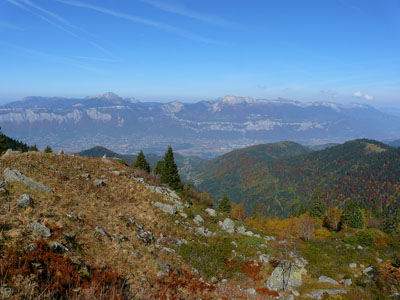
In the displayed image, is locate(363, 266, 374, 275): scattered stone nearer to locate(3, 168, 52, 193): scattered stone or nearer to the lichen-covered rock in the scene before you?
the lichen-covered rock

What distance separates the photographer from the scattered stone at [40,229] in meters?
10.5

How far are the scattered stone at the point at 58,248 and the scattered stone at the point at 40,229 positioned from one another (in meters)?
0.96

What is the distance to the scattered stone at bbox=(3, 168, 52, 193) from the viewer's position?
15.8 metres

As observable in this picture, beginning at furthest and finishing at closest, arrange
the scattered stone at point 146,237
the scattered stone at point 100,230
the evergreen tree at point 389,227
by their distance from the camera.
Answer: the evergreen tree at point 389,227 → the scattered stone at point 146,237 → the scattered stone at point 100,230

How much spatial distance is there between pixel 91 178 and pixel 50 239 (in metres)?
13.9

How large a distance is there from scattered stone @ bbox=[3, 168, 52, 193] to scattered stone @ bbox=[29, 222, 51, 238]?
6.58m

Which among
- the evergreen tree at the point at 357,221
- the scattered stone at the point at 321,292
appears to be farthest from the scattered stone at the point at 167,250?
the evergreen tree at the point at 357,221

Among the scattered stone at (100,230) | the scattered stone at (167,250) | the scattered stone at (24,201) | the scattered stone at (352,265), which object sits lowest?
the scattered stone at (352,265)

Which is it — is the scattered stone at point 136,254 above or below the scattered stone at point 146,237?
above

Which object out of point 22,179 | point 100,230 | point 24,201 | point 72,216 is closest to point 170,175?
point 22,179

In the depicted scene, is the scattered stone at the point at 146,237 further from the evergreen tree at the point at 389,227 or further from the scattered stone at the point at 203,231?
the evergreen tree at the point at 389,227

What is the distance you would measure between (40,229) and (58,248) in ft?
5.39

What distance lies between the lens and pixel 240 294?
12664 mm

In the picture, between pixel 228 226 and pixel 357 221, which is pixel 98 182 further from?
pixel 357 221
